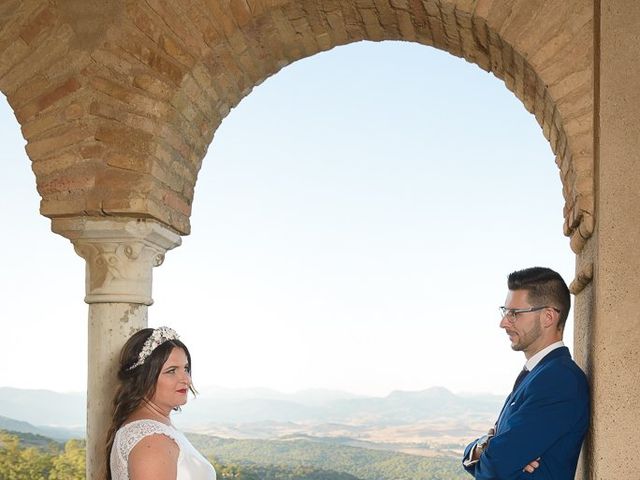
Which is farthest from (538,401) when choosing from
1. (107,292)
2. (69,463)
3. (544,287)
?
(69,463)

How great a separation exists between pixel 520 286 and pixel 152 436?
4.81 ft

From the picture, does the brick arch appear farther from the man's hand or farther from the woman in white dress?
→ the man's hand

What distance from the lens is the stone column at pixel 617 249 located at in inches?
115

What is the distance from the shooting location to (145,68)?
12.7 feet

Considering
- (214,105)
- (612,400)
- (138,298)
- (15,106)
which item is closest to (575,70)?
(612,400)

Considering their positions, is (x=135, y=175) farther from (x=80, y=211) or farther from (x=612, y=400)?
(x=612, y=400)

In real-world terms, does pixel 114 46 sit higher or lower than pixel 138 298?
higher

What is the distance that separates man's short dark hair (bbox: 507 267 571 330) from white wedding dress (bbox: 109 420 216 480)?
1.37 m

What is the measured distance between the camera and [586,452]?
320 cm

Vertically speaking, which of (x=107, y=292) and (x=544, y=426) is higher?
(x=107, y=292)

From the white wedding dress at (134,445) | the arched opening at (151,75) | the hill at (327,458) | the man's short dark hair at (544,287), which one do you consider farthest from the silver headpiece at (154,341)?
the hill at (327,458)

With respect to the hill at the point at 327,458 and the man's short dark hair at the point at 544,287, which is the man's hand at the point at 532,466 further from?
the hill at the point at 327,458

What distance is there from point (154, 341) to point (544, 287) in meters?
1.53

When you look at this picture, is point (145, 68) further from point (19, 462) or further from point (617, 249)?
point (19, 462)
